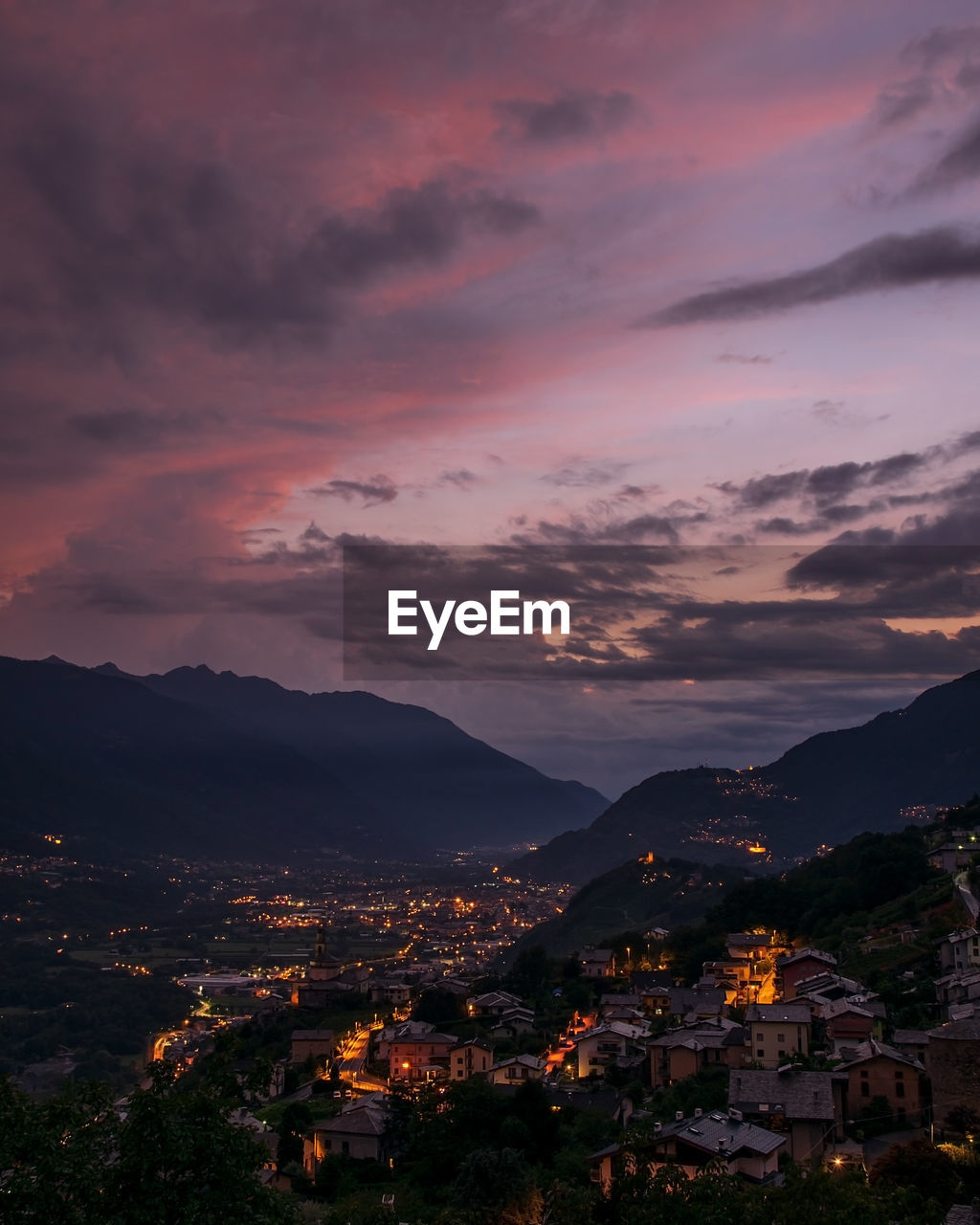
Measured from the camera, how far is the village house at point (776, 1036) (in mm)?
29828

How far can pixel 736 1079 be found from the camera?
2472 cm

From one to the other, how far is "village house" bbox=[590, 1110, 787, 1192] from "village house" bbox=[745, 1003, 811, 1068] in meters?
8.13

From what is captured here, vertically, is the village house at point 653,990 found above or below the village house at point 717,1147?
below

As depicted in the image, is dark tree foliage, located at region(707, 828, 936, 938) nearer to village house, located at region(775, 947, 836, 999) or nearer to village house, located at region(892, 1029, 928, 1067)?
village house, located at region(775, 947, 836, 999)

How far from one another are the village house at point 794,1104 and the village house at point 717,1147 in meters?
0.77

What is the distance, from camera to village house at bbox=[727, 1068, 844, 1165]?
22.9 metres

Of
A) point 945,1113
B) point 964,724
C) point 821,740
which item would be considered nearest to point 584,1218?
point 945,1113

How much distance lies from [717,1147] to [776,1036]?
10324 mm

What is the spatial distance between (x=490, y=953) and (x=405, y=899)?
64543mm

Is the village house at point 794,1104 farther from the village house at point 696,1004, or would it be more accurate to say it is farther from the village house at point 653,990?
the village house at point 653,990

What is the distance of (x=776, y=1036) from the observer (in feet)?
98.8

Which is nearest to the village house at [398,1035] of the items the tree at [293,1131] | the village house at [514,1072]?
the village house at [514,1072]

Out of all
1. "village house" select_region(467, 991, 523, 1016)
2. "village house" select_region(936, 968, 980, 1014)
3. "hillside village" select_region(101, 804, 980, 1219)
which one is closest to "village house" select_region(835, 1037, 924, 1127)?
"hillside village" select_region(101, 804, 980, 1219)

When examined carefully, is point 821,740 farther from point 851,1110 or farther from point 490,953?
point 851,1110
